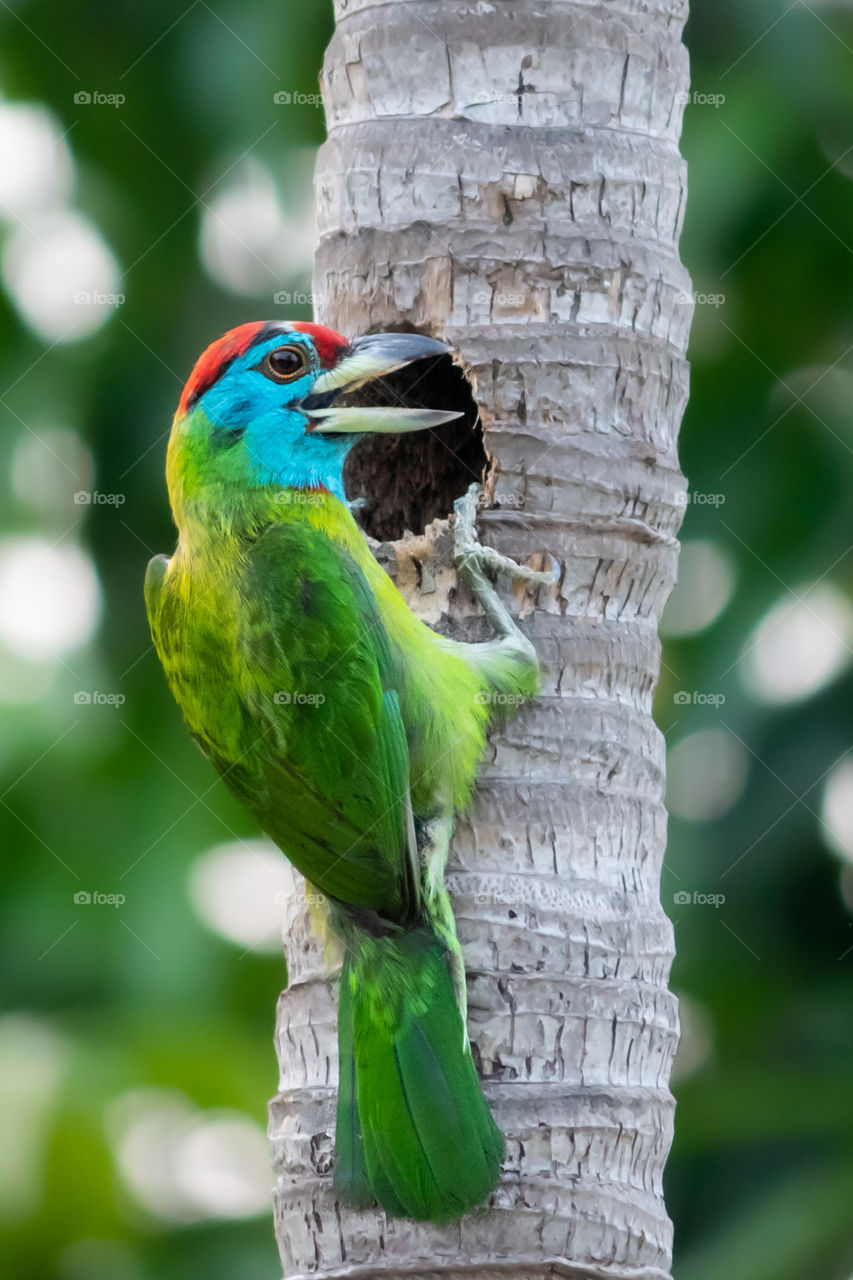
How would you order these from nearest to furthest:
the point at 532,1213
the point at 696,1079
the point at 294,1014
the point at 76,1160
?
the point at 532,1213 → the point at 294,1014 → the point at 76,1160 → the point at 696,1079

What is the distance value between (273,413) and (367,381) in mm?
230

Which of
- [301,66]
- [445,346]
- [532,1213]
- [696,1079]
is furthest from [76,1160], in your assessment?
[301,66]

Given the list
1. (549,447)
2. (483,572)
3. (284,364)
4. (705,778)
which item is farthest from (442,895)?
(705,778)

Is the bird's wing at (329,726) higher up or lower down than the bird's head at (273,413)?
lower down

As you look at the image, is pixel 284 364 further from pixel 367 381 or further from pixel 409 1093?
pixel 409 1093

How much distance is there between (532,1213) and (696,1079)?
3.36 metres

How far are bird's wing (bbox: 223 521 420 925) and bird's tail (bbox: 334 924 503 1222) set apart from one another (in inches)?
4.6

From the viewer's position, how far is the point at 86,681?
19.8ft

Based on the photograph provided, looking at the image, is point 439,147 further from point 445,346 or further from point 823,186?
point 823,186

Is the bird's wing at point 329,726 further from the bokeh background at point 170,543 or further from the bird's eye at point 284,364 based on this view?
the bokeh background at point 170,543

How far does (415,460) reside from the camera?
151 inches

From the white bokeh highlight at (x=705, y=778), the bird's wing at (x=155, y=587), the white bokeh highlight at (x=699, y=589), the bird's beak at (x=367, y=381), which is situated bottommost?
the bird's wing at (x=155, y=587)

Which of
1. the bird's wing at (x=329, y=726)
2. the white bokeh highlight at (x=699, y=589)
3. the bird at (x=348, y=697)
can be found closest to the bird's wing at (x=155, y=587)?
the bird at (x=348, y=697)

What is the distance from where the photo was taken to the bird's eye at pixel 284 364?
10.9 ft
